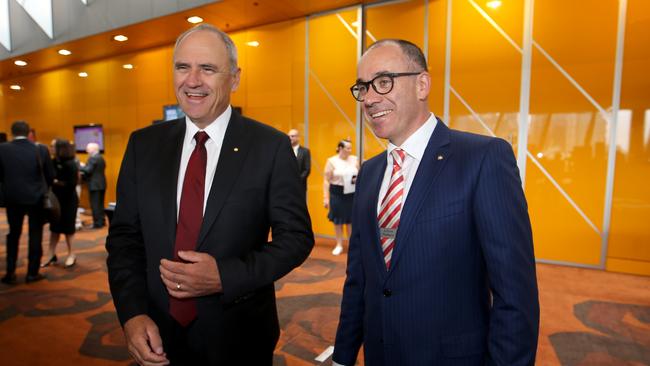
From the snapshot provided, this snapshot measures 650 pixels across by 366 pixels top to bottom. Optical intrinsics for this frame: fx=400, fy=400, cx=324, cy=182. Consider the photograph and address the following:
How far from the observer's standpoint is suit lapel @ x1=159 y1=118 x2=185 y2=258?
1.27m

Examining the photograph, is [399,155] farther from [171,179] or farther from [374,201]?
[171,179]

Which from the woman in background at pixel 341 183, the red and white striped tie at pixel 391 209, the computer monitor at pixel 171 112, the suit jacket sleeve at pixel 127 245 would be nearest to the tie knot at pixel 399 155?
the red and white striped tie at pixel 391 209

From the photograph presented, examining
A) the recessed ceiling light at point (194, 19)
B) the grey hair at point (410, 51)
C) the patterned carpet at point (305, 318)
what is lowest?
the patterned carpet at point (305, 318)

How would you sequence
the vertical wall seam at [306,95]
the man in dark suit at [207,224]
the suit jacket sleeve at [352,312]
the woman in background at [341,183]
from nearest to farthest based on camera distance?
the man in dark suit at [207,224] → the suit jacket sleeve at [352,312] → the woman in background at [341,183] → the vertical wall seam at [306,95]

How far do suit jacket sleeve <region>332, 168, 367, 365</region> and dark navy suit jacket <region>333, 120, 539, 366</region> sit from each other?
0.15 metres

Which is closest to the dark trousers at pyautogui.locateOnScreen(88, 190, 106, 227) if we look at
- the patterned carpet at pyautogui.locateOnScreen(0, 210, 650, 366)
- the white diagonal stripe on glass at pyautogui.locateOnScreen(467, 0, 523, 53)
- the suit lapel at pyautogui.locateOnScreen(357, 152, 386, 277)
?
the patterned carpet at pyautogui.locateOnScreen(0, 210, 650, 366)

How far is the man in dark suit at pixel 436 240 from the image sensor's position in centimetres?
118

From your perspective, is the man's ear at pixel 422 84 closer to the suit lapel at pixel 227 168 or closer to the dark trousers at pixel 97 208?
the suit lapel at pixel 227 168

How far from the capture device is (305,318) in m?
3.64

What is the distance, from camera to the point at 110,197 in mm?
10102

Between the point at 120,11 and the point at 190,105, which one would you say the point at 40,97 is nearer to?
the point at 120,11

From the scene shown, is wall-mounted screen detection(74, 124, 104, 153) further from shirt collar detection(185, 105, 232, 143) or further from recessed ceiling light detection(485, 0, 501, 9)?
shirt collar detection(185, 105, 232, 143)

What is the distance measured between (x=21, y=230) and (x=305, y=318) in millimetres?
3488

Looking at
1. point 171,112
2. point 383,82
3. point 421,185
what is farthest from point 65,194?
point 421,185
